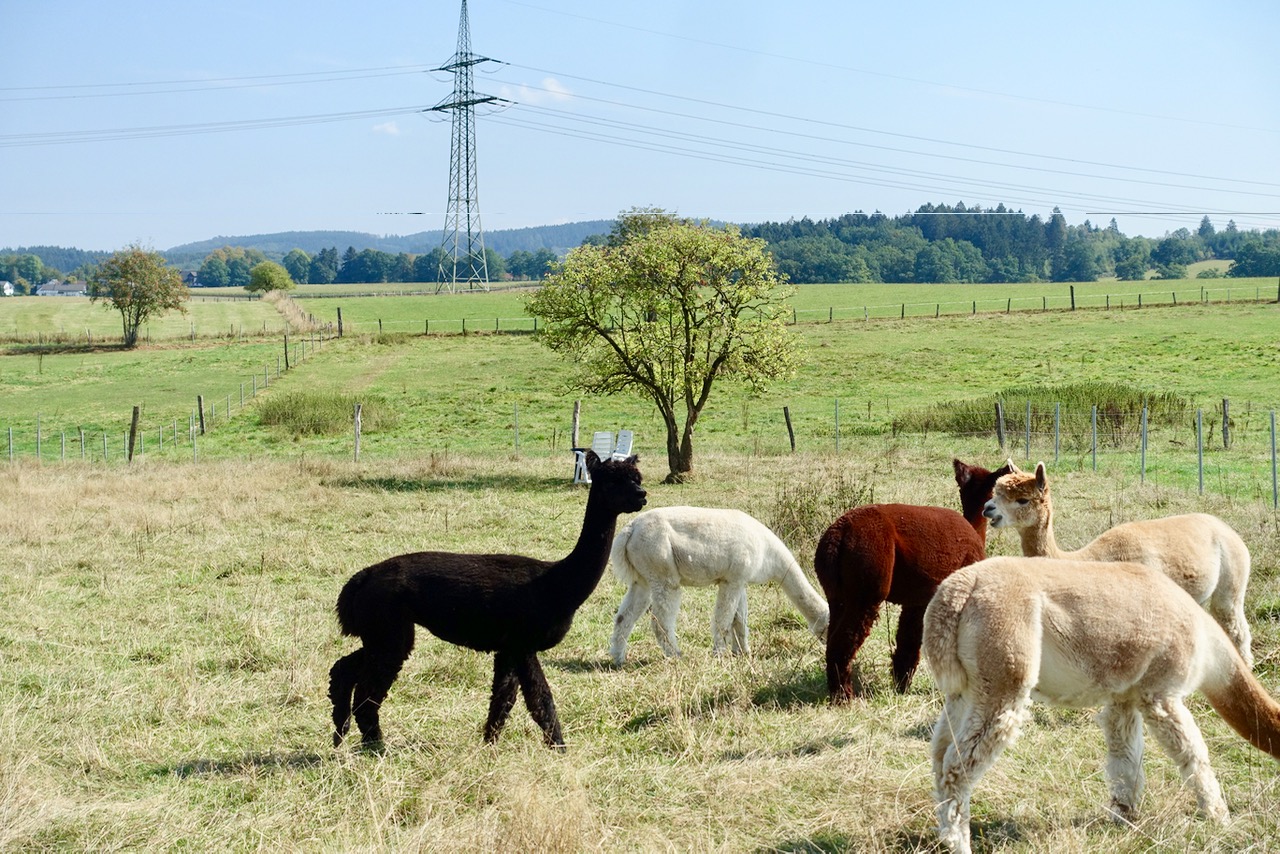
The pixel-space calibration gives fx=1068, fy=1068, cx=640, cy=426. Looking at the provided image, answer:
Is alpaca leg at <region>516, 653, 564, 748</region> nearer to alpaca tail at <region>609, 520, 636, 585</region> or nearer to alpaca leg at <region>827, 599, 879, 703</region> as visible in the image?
alpaca leg at <region>827, 599, 879, 703</region>

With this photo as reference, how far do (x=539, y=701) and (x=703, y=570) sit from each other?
8.82 ft

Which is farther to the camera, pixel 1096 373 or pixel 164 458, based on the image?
pixel 1096 373

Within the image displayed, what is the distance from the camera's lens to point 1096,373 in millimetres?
41219

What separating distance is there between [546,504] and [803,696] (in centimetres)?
1183

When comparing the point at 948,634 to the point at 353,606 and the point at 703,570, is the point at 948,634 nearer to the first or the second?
the point at 353,606

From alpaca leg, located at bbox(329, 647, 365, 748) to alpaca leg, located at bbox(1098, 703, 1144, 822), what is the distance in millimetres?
4511

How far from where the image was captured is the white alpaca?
30.1 feet

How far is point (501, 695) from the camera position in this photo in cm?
694

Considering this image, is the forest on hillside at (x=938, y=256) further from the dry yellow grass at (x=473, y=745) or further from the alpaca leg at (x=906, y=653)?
the alpaca leg at (x=906, y=653)

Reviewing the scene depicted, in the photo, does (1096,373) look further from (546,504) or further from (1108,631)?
(1108,631)

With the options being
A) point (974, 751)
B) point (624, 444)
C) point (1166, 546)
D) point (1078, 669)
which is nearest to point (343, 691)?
A: point (974, 751)

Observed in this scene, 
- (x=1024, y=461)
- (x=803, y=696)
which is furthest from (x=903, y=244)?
(x=803, y=696)

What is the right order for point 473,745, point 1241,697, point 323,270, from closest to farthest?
point 1241,697 → point 473,745 → point 323,270

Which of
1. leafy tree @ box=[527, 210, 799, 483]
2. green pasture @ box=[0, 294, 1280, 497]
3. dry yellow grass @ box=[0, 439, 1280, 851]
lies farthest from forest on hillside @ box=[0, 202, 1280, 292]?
dry yellow grass @ box=[0, 439, 1280, 851]
